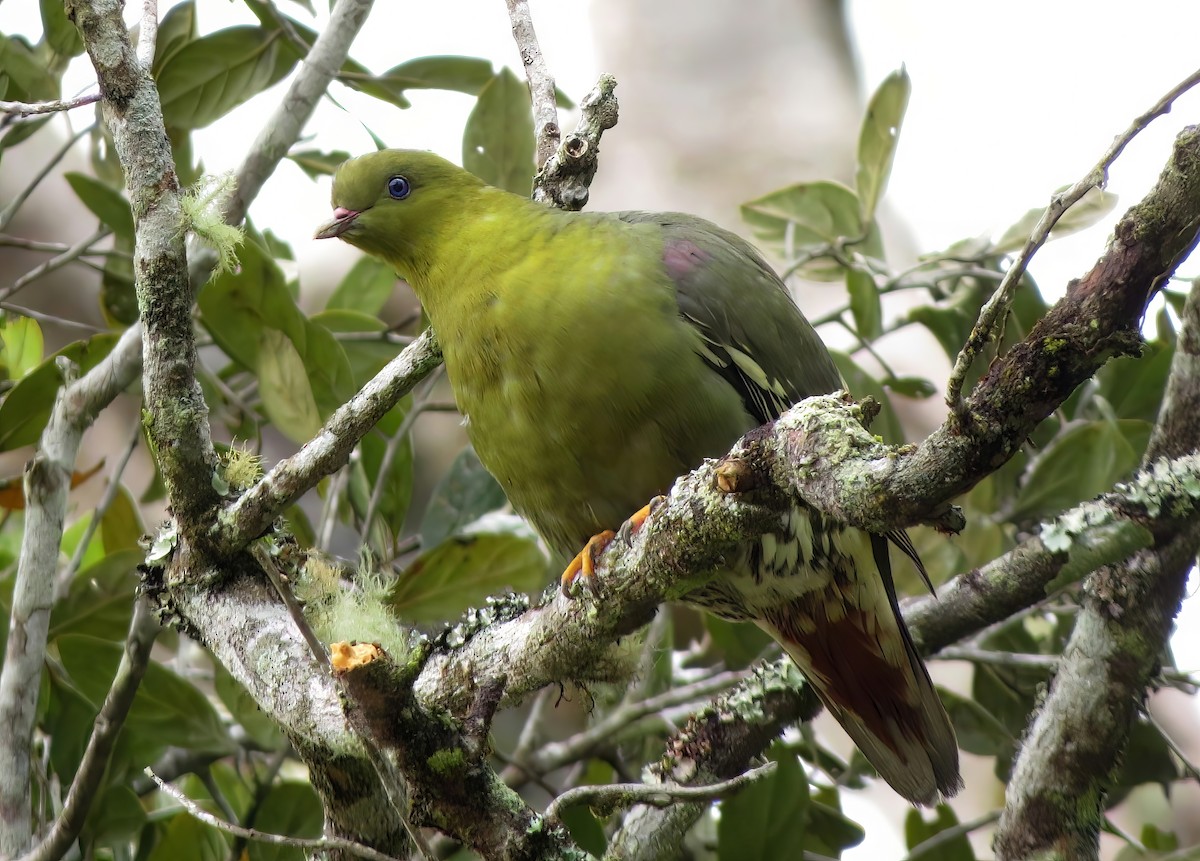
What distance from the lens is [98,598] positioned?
2.34 m

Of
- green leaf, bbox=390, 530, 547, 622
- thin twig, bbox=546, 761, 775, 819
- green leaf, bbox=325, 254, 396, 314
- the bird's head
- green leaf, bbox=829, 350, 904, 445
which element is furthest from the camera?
green leaf, bbox=325, 254, 396, 314

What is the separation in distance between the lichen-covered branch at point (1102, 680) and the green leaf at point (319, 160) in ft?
5.75

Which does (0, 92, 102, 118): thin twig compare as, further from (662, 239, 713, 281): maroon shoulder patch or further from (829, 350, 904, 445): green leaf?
(829, 350, 904, 445): green leaf

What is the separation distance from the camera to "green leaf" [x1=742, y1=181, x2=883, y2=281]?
2.74m

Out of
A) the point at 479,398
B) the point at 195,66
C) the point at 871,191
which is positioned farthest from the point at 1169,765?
the point at 195,66

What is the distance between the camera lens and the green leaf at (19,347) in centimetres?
250

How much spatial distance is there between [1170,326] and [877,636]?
1.00m

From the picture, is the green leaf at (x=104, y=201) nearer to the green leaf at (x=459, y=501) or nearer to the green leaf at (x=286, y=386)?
the green leaf at (x=286, y=386)

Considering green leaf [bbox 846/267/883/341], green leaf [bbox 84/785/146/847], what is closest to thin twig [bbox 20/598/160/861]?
green leaf [bbox 84/785/146/847]

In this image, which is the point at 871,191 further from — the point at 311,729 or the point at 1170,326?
the point at 311,729

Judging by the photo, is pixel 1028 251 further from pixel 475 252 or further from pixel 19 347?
pixel 19 347

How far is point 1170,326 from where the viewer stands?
8.50ft

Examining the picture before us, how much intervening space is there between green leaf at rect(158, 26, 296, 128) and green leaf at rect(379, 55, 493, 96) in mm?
239

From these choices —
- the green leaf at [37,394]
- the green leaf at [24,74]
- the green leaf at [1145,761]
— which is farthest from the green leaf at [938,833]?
the green leaf at [24,74]
